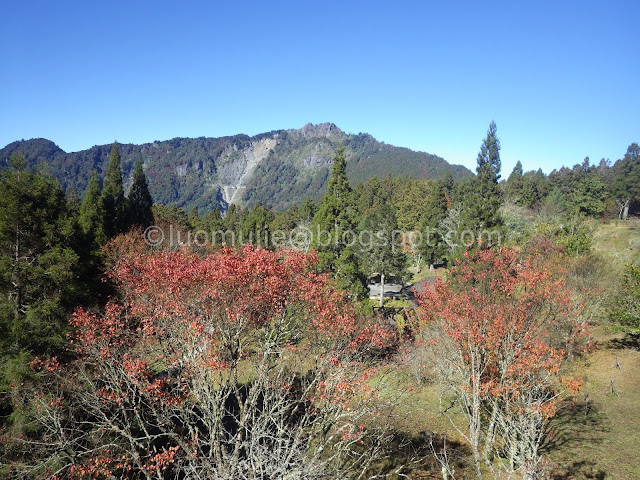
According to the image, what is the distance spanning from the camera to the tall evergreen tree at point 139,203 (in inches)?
1618

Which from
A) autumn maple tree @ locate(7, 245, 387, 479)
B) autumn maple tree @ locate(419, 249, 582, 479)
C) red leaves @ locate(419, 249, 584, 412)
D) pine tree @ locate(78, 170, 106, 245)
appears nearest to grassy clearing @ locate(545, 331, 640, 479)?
autumn maple tree @ locate(419, 249, 582, 479)

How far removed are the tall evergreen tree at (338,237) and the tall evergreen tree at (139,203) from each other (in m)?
25.4

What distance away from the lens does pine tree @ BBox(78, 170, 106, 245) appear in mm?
26016

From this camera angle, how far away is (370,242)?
35594 millimetres

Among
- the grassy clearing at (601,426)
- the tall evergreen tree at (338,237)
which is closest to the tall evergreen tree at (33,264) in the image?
the tall evergreen tree at (338,237)

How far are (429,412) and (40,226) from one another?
16074mm

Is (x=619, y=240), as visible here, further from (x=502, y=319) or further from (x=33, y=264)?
(x=33, y=264)

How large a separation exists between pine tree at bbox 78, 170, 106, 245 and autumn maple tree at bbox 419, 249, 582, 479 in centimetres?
2259

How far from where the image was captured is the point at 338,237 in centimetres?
2483

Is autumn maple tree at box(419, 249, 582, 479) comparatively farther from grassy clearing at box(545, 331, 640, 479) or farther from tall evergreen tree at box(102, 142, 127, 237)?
tall evergreen tree at box(102, 142, 127, 237)

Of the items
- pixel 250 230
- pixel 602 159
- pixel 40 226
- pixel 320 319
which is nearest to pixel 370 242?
pixel 250 230

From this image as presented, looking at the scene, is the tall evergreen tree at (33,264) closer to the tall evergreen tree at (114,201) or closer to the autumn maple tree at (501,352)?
the autumn maple tree at (501,352)

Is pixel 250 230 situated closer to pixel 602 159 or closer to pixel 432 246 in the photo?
pixel 432 246

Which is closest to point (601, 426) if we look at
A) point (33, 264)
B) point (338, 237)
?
point (338, 237)
